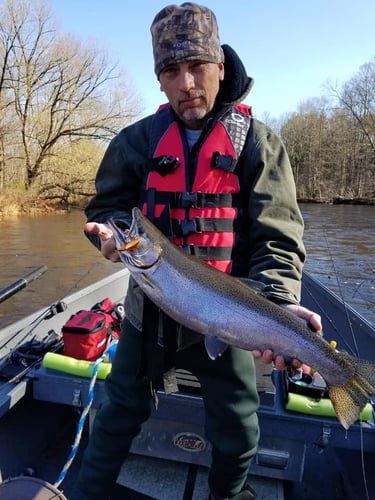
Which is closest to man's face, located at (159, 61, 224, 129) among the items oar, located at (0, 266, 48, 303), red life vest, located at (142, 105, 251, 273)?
red life vest, located at (142, 105, 251, 273)

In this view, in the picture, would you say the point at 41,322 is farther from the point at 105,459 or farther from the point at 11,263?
the point at 11,263

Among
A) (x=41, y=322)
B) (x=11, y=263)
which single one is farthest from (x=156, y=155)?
(x=11, y=263)

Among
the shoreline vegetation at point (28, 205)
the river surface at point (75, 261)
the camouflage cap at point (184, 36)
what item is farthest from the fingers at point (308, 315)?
the shoreline vegetation at point (28, 205)

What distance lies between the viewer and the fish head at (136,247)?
1.77 m

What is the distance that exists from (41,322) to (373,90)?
46.6 meters

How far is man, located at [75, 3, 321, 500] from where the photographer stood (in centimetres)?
203

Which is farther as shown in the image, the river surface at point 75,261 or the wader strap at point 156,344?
the river surface at point 75,261

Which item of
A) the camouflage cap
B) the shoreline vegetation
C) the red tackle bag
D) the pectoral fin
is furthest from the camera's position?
the shoreline vegetation

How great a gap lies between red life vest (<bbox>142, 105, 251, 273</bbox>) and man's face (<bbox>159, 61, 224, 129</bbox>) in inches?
5.1

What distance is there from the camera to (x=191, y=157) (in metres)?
2.21

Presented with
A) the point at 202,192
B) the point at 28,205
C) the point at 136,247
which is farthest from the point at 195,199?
the point at 28,205

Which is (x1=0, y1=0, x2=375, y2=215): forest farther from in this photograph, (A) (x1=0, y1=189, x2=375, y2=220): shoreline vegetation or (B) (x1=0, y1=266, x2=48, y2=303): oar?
(B) (x1=0, y1=266, x2=48, y2=303): oar

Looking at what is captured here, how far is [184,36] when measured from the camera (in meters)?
1.98

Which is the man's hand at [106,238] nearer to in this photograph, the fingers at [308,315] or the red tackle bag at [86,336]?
the fingers at [308,315]
